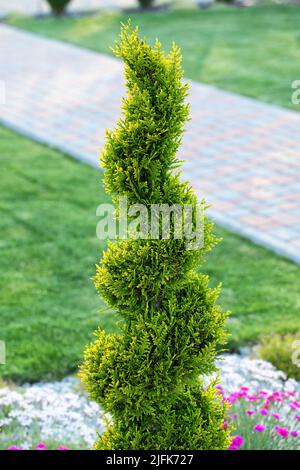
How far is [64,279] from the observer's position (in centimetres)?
723

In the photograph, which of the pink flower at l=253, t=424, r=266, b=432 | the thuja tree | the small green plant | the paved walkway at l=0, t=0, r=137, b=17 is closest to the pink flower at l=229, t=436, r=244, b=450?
the pink flower at l=253, t=424, r=266, b=432

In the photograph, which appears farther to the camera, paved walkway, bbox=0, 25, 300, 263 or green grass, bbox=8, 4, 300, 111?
green grass, bbox=8, 4, 300, 111

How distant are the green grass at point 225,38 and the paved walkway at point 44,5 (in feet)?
4.63

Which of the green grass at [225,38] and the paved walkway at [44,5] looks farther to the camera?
the paved walkway at [44,5]

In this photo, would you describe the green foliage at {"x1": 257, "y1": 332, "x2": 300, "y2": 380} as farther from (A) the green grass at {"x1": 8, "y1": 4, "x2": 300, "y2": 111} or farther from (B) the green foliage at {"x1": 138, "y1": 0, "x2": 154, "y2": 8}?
(B) the green foliage at {"x1": 138, "y1": 0, "x2": 154, "y2": 8}

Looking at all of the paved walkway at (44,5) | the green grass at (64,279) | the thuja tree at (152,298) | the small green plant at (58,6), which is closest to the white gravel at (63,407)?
the green grass at (64,279)

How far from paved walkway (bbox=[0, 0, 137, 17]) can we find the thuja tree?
1886cm

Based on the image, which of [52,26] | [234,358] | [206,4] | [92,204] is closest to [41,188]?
[92,204]

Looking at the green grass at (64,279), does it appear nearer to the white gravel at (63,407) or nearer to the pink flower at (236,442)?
the white gravel at (63,407)

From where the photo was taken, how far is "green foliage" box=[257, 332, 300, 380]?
5816 millimetres

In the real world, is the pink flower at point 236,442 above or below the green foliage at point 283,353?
above

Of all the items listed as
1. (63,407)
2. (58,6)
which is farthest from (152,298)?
(58,6)

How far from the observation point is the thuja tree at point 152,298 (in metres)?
3.30

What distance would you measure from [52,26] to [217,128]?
31.1 ft
